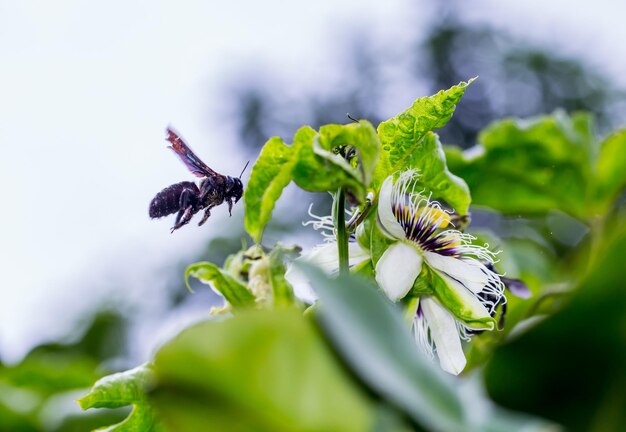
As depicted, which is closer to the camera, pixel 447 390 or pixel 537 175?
pixel 447 390

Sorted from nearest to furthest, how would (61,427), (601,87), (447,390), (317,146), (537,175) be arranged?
(447,390)
(317,146)
(61,427)
(537,175)
(601,87)

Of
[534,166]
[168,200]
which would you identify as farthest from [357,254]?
[534,166]

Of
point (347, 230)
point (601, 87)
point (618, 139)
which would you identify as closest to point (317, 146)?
point (347, 230)

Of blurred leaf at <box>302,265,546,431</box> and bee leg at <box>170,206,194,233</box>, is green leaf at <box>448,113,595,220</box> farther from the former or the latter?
blurred leaf at <box>302,265,546,431</box>

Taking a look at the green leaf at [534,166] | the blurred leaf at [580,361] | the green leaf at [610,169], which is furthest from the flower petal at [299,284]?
the green leaf at [610,169]

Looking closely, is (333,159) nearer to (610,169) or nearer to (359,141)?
(359,141)

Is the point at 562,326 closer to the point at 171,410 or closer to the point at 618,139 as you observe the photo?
the point at 171,410

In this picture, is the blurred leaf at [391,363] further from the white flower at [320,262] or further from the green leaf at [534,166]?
the green leaf at [534,166]
